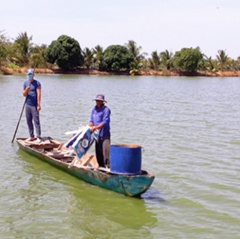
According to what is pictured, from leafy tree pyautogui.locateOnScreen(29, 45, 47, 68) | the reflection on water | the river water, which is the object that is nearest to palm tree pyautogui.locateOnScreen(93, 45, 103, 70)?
leafy tree pyautogui.locateOnScreen(29, 45, 47, 68)

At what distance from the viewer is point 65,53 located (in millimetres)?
71750

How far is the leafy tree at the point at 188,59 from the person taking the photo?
79.6m

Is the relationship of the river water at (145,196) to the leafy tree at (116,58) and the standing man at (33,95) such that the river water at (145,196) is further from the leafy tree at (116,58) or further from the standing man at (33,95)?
the leafy tree at (116,58)

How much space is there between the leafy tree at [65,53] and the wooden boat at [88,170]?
6059 cm

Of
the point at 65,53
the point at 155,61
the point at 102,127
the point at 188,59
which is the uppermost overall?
the point at 188,59

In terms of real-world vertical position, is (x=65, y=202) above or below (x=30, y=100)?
below

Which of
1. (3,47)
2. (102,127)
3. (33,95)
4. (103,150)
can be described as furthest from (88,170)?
(3,47)

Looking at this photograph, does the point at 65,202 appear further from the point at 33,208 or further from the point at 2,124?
the point at 2,124

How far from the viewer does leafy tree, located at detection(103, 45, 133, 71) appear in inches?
2970

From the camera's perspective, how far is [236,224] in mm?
7250

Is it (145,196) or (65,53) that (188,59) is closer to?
(65,53)

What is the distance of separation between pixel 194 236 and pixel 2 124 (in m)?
12.2

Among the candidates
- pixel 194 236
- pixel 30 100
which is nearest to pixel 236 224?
pixel 194 236

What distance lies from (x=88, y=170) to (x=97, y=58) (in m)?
69.1
